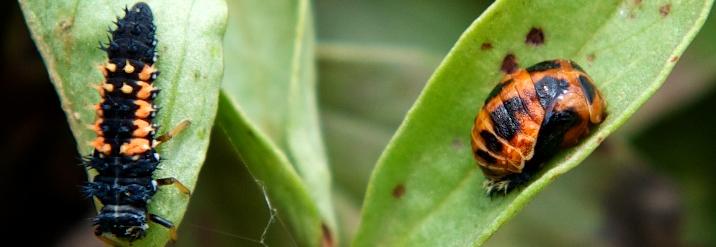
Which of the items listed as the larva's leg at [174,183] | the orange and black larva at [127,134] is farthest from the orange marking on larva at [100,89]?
the larva's leg at [174,183]

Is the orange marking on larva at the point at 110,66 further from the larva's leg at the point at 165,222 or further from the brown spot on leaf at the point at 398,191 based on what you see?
the brown spot on leaf at the point at 398,191

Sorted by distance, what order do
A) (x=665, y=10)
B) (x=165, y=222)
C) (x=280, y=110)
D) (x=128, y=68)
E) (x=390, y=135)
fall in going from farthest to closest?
(x=390, y=135), (x=280, y=110), (x=128, y=68), (x=165, y=222), (x=665, y=10)

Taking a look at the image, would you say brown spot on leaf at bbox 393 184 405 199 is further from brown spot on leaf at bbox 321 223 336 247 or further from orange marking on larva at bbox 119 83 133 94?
orange marking on larva at bbox 119 83 133 94

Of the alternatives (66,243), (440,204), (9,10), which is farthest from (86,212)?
(440,204)

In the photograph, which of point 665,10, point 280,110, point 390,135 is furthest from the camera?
point 390,135

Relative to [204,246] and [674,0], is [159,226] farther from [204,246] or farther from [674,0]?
[674,0]

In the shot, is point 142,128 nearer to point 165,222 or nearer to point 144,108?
point 144,108

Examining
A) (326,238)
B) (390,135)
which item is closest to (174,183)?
(326,238)

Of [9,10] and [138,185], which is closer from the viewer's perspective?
[138,185]
